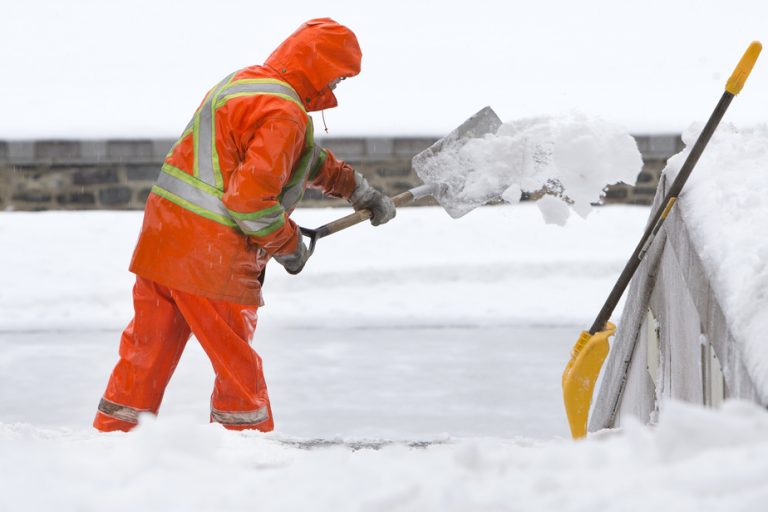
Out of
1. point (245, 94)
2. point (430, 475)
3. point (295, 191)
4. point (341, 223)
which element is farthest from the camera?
point (341, 223)

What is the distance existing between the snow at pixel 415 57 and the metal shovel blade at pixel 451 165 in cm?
490

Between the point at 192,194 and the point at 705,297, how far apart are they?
60.7 inches

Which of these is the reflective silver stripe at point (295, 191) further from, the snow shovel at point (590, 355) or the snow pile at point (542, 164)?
the snow shovel at point (590, 355)

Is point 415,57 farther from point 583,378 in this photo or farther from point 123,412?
point 583,378

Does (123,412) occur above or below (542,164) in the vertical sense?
below

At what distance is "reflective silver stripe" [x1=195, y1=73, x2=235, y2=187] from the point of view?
10.0ft

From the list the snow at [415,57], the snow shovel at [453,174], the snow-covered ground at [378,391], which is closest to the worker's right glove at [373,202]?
the snow shovel at [453,174]

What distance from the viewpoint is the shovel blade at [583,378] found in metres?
2.82

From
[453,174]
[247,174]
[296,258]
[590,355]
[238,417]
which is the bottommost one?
[238,417]

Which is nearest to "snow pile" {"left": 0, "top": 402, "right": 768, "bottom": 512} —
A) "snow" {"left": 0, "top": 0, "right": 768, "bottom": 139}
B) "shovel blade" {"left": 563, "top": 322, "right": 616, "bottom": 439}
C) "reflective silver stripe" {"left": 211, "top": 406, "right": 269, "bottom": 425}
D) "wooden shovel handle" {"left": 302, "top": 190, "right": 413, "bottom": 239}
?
"shovel blade" {"left": 563, "top": 322, "right": 616, "bottom": 439}

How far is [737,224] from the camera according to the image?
2.20 meters

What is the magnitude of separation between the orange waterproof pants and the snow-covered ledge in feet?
3.70

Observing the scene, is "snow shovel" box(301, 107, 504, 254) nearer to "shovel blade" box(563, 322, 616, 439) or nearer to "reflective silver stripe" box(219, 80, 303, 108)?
"reflective silver stripe" box(219, 80, 303, 108)

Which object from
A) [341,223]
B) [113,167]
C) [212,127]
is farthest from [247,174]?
[113,167]
